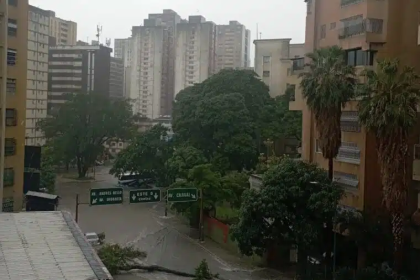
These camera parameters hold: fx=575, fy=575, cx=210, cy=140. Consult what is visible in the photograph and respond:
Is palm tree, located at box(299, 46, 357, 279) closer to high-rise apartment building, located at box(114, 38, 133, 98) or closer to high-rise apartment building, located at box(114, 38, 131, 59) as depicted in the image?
high-rise apartment building, located at box(114, 38, 133, 98)

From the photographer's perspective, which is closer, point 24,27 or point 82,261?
point 82,261

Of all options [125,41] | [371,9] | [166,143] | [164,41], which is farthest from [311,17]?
[125,41]

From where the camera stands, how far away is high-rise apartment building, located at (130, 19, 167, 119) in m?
93.7

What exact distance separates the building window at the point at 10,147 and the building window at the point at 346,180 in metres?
19.0

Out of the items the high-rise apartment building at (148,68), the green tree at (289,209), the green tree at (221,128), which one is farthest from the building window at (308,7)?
the high-rise apartment building at (148,68)

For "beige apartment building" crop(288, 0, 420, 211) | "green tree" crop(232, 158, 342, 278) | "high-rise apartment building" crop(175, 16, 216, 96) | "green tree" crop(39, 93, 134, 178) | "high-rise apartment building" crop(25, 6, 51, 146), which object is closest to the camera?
"green tree" crop(232, 158, 342, 278)

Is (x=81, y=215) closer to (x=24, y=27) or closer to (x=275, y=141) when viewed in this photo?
(x=24, y=27)

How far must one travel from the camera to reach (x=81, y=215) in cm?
3959

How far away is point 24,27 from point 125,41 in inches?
3635

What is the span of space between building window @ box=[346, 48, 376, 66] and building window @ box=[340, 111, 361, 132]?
2.25 metres

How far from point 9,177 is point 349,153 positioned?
19954 millimetres

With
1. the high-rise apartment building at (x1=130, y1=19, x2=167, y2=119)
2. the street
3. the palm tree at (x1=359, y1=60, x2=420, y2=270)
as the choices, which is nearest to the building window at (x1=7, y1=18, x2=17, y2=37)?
the street

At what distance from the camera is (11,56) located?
33344 mm

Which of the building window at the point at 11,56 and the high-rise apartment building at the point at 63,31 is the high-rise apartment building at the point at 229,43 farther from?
the building window at the point at 11,56
